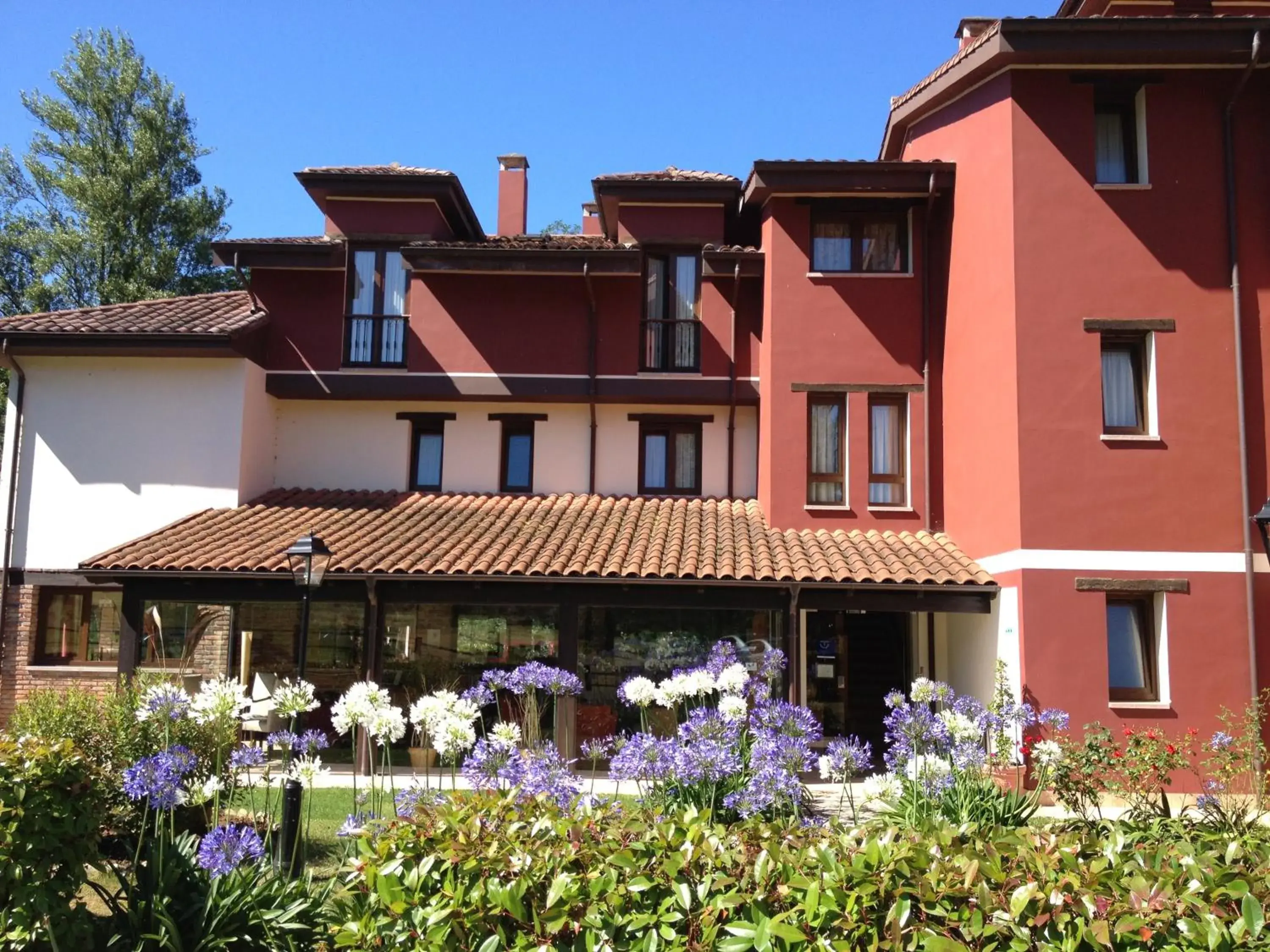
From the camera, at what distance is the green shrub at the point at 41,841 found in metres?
4.79

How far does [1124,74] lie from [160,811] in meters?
14.3

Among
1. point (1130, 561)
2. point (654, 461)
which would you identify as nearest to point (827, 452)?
point (654, 461)

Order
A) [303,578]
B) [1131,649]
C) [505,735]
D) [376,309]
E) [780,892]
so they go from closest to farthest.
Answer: [780,892] < [505,735] < [303,578] < [1131,649] < [376,309]

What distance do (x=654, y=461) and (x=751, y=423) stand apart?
1.80 m

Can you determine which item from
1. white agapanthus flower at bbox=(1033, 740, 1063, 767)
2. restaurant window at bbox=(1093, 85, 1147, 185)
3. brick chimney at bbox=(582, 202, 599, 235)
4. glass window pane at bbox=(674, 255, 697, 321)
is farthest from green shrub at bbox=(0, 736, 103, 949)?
brick chimney at bbox=(582, 202, 599, 235)

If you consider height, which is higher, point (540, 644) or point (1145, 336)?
point (1145, 336)

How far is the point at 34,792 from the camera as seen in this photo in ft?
16.1

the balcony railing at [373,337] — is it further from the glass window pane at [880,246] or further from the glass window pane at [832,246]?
the glass window pane at [880,246]

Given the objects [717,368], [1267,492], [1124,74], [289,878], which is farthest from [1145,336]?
[289,878]

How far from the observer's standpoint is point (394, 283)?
62.4 ft

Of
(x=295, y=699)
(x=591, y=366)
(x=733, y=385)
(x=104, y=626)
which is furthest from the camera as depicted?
(x=591, y=366)

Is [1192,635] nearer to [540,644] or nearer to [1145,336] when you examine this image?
[1145,336]

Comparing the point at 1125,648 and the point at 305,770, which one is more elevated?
the point at 1125,648

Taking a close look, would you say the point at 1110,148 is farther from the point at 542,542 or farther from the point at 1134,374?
the point at 542,542
